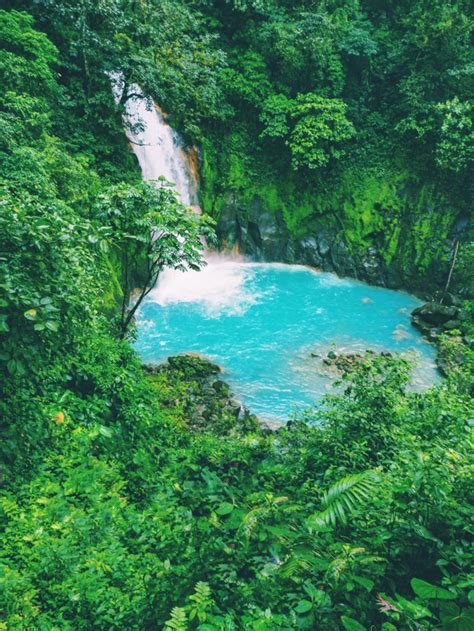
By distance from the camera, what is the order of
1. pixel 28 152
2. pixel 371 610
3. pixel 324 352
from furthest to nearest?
1. pixel 324 352
2. pixel 28 152
3. pixel 371 610

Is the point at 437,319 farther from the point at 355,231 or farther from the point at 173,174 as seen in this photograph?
the point at 173,174

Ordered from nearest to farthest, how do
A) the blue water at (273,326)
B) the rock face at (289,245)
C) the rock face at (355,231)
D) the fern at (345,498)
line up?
the fern at (345,498)
the blue water at (273,326)
the rock face at (355,231)
the rock face at (289,245)

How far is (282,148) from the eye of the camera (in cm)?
1731

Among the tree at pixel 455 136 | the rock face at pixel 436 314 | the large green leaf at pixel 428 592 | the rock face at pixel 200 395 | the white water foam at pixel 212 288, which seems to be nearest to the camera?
the large green leaf at pixel 428 592

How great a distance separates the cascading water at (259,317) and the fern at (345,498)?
654 cm

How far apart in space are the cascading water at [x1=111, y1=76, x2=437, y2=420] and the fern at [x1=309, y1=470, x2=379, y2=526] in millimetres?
6535

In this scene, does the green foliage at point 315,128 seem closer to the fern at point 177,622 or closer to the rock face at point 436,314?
the rock face at point 436,314

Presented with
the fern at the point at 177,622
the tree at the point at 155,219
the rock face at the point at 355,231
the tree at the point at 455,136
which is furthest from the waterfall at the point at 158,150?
the fern at the point at 177,622

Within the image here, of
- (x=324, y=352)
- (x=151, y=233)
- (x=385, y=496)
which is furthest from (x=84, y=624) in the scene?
(x=324, y=352)

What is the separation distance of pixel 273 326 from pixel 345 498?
10700 millimetres

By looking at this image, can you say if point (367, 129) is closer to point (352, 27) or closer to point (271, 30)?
point (352, 27)

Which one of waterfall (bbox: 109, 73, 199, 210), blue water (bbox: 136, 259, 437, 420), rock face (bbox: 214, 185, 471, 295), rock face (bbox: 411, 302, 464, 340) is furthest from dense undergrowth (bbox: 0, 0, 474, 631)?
rock face (bbox: 214, 185, 471, 295)

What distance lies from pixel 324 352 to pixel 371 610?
1047 cm

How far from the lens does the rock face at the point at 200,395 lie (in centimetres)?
891
